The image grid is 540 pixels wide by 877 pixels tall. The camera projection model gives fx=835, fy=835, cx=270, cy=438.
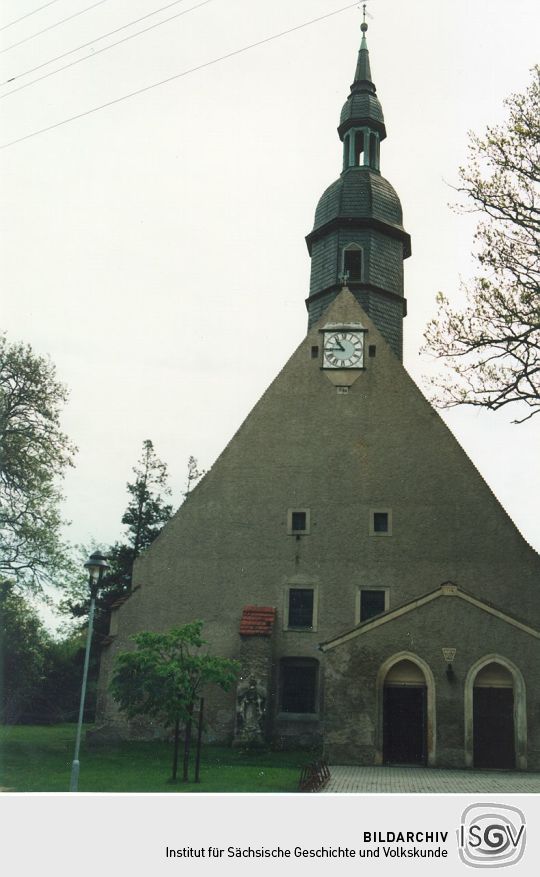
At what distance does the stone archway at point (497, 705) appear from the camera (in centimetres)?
2100

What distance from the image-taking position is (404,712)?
2183cm

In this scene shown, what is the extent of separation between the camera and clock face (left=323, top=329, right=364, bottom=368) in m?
29.6

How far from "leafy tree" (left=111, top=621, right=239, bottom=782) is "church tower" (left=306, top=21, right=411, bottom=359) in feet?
54.4

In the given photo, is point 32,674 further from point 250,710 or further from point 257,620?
point 250,710

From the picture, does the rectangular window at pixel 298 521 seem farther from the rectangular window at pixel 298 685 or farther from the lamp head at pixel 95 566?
the lamp head at pixel 95 566

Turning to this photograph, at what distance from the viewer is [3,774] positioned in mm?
17766

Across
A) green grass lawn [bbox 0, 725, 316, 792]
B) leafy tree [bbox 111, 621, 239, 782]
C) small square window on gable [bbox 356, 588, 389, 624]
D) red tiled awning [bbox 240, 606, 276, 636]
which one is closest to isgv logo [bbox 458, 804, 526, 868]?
green grass lawn [bbox 0, 725, 316, 792]

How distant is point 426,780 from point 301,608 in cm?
920

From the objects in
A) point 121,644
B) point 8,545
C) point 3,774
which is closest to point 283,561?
point 121,644

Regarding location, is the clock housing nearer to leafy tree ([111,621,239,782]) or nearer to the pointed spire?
leafy tree ([111,621,239,782])

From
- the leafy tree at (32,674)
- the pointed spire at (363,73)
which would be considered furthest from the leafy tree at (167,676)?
the pointed spire at (363,73)

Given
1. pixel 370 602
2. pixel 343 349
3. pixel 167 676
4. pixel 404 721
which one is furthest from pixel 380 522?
pixel 167 676

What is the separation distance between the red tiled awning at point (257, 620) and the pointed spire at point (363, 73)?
24.7 metres

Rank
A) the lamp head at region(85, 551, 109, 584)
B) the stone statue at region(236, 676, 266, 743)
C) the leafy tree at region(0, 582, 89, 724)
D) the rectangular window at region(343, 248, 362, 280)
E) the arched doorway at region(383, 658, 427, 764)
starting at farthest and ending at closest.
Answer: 1. the leafy tree at region(0, 582, 89, 724)
2. the rectangular window at region(343, 248, 362, 280)
3. the stone statue at region(236, 676, 266, 743)
4. the arched doorway at region(383, 658, 427, 764)
5. the lamp head at region(85, 551, 109, 584)
